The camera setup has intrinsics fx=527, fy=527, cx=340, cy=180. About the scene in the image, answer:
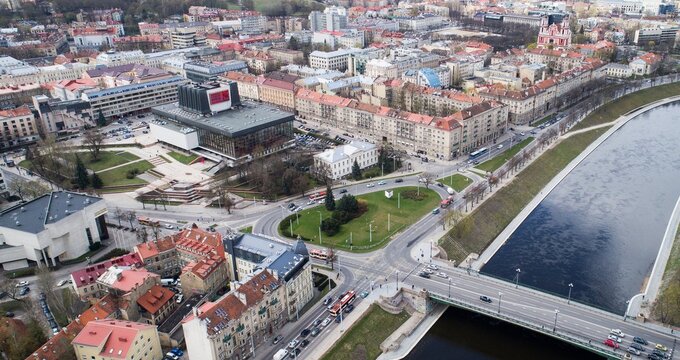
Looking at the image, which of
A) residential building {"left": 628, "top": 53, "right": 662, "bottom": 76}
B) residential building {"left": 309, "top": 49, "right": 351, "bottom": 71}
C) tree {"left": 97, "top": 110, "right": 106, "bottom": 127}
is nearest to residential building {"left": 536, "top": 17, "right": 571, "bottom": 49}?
residential building {"left": 628, "top": 53, "right": 662, "bottom": 76}

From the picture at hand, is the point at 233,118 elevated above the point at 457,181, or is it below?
above

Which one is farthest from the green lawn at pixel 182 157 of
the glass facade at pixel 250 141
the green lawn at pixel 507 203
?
the green lawn at pixel 507 203

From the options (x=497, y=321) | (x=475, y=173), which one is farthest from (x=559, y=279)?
(x=475, y=173)

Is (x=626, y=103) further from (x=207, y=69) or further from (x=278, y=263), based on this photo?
(x=278, y=263)

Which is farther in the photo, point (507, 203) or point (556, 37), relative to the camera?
point (556, 37)

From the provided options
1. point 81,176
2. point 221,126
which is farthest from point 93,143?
point 221,126

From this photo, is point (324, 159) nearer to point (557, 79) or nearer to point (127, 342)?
point (127, 342)
